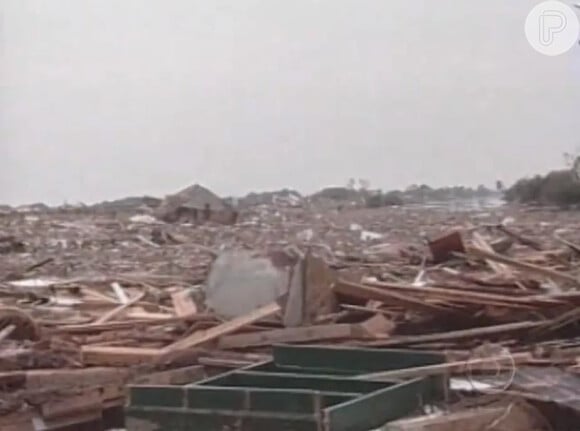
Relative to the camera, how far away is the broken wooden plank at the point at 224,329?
299cm

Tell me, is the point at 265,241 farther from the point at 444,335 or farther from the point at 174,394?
the point at 174,394

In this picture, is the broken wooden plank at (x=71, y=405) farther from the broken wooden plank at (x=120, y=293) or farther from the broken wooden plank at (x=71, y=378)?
the broken wooden plank at (x=120, y=293)

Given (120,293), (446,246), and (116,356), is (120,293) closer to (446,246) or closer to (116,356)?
(116,356)

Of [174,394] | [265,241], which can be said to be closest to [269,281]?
[265,241]

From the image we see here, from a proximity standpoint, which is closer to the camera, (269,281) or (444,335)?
(444,335)

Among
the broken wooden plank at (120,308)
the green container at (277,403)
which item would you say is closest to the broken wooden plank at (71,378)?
the green container at (277,403)

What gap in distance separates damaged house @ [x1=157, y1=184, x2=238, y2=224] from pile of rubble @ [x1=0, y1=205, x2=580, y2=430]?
7cm

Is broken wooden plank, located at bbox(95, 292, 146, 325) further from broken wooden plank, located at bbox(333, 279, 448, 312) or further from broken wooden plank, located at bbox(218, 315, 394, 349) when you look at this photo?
broken wooden plank, located at bbox(333, 279, 448, 312)

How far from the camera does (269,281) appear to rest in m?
3.37

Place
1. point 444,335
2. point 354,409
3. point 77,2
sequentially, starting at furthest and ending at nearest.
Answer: point 77,2, point 444,335, point 354,409

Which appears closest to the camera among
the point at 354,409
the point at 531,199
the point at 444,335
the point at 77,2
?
the point at 354,409

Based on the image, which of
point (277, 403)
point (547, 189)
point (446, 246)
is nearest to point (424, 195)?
point (446, 246)

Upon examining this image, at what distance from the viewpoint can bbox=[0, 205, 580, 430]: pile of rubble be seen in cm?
272

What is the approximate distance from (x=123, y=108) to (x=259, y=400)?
4.68ft
